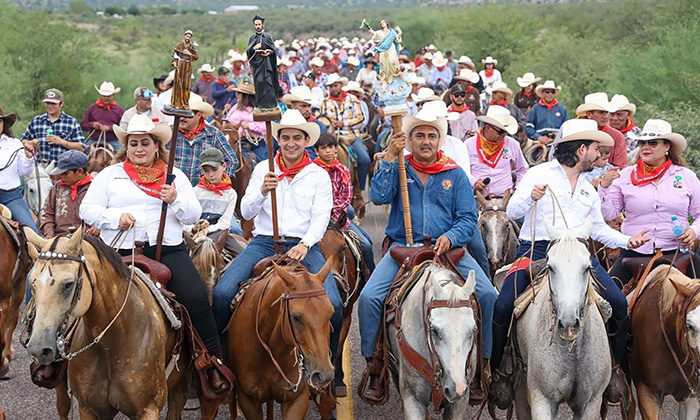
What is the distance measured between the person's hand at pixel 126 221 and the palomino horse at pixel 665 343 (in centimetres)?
436

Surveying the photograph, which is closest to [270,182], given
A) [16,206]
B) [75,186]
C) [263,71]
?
[263,71]

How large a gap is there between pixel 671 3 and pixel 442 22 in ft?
125

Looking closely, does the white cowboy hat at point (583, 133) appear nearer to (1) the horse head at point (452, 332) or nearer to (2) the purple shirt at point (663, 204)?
(2) the purple shirt at point (663, 204)

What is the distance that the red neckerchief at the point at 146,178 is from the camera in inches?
296

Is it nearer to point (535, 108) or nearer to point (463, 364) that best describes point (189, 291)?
point (463, 364)

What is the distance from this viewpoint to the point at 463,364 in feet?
21.1

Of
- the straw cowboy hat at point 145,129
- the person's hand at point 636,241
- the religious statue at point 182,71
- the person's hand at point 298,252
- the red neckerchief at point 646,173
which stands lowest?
the person's hand at point 298,252

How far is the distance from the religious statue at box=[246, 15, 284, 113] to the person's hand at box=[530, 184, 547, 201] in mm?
2321

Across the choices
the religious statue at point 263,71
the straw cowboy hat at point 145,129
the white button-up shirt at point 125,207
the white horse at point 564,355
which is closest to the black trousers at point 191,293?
the white button-up shirt at point 125,207

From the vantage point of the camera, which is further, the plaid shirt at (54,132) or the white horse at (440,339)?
the plaid shirt at (54,132)

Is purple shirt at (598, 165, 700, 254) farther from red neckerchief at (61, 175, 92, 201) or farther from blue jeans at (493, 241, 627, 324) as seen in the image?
red neckerchief at (61, 175, 92, 201)

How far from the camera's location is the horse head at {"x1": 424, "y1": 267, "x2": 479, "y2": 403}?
6.41m

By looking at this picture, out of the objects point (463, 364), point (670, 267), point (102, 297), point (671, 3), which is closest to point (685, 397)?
point (670, 267)

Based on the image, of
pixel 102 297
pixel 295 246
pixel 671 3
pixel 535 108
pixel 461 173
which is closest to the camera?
pixel 102 297
